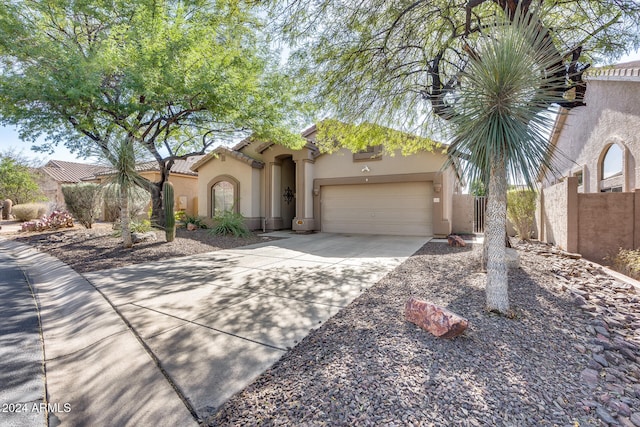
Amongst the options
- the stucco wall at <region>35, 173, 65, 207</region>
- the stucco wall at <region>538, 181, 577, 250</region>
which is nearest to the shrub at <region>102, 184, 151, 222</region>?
the stucco wall at <region>35, 173, 65, 207</region>

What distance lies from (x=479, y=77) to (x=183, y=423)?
4.55 metres

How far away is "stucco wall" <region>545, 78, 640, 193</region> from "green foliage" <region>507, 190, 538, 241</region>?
1068 mm

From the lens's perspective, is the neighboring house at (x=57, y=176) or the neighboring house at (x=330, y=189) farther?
the neighboring house at (x=57, y=176)

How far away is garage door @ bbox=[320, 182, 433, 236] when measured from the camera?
530 inches

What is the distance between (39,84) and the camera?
25.8ft

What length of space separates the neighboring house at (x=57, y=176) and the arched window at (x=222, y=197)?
52.5ft

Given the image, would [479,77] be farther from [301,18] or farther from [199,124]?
[199,124]

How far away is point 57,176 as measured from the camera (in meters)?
27.2

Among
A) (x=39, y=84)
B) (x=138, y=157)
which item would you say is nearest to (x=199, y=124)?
(x=138, y=157)

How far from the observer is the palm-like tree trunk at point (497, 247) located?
3.68 metres

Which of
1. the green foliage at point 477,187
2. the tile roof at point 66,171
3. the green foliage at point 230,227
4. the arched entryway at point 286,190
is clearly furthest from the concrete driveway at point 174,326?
the tile roof at point 66,171

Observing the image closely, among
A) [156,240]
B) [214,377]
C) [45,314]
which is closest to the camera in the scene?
[214,377]

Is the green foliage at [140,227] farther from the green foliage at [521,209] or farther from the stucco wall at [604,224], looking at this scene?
the stucco wall at [604,224]

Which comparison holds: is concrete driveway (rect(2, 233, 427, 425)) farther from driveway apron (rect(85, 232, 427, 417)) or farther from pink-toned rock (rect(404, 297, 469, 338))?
pink-toned rock (rect(404, 297, 469, 338))
